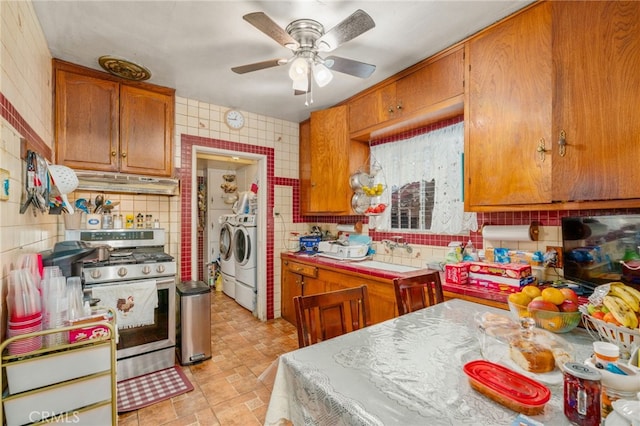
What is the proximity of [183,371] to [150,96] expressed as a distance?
8.10ft

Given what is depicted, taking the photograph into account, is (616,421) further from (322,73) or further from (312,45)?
(312,45)

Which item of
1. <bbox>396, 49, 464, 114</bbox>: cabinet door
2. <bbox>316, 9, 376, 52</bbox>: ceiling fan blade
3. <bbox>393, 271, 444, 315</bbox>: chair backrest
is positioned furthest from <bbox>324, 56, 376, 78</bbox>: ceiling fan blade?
<bbox>393, 271, 444, 315</bbox>: chair backrest

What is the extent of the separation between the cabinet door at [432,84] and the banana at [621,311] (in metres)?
1.54

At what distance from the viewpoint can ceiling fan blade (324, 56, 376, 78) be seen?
183 centimetres

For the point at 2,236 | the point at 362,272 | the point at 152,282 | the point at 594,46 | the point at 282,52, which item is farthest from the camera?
the point at 362,272

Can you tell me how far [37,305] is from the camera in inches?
50.4

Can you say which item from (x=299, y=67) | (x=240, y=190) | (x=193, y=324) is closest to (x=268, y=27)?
(x=299, y=67)

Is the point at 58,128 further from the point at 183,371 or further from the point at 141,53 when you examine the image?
the point at 183,371

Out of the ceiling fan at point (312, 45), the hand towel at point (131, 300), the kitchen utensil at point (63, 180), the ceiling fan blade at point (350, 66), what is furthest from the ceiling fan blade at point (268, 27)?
the hand towel at point (131, 300)

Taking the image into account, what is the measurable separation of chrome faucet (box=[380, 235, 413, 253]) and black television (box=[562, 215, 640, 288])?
4.06 ft

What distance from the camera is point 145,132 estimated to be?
2.71 meters

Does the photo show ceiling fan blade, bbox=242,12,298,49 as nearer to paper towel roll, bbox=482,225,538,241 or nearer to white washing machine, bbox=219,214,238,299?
paper towel roll, bbox=482,225,538,241

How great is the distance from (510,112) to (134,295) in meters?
2.95

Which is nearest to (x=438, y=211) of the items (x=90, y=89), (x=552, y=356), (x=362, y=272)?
(x=362, y=272)
